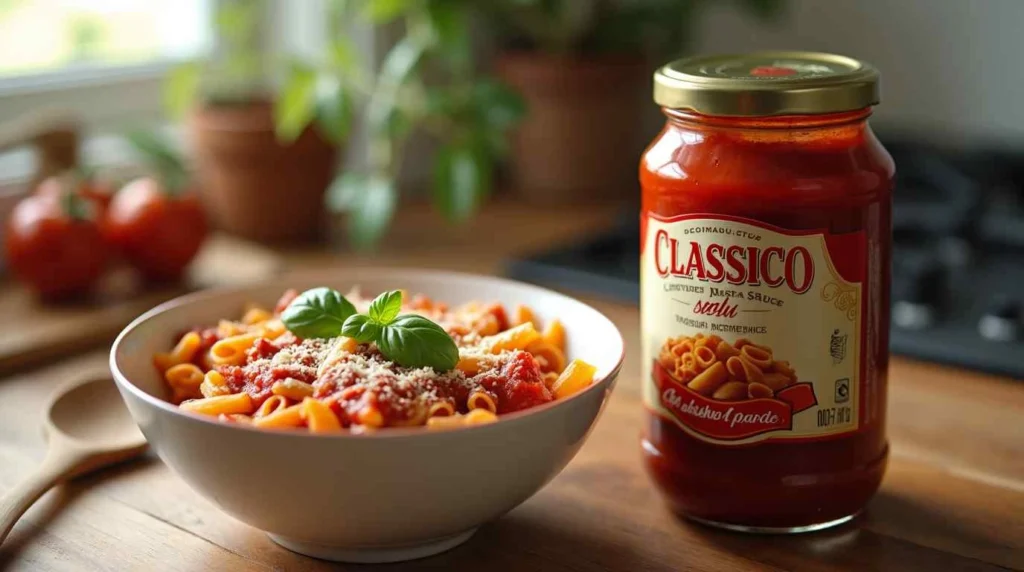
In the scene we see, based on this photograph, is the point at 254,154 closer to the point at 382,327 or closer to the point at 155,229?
the point at 155,229

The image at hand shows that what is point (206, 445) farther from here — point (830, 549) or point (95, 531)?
point (830, 549)

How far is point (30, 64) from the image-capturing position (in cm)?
186

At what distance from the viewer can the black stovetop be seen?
135 centimetres

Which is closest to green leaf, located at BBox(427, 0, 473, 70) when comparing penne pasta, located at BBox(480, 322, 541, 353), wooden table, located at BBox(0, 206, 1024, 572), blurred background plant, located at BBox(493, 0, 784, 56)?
blurred background plant, located at BBox(493, 0, 784, 56)

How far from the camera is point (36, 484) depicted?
3.33 ft

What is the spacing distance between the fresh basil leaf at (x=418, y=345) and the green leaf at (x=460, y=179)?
78 cm

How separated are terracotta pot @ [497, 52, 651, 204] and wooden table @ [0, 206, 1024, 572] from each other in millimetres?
865

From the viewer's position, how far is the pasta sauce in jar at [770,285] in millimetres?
877

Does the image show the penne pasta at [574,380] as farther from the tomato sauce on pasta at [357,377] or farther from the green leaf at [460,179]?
the green leaf at [460,179]

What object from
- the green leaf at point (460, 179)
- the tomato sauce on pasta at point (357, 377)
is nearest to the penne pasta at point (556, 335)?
the tomato sauce on pasta at point (357, 377)

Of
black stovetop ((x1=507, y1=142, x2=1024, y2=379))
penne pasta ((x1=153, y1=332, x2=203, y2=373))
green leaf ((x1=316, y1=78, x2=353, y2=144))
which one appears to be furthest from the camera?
green leaf ((x1=316, y1=78, x2=353, y2=144))

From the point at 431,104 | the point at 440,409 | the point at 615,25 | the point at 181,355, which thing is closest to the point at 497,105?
the point at 431,104

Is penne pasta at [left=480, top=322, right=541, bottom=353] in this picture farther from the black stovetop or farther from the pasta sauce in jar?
the black stovetop

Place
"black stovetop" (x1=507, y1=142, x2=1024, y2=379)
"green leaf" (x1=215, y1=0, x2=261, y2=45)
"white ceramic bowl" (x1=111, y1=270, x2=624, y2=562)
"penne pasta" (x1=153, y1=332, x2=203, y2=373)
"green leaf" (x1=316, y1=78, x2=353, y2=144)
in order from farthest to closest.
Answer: "green leaf" (x1=215, y1=0, x2=261, y2=45) < "green leaf" (x1=316, y1=78, x2=353, y2=144) < "black stovetop" (x1=507, y1=142, x2=1024, y2=379) < "penne pasta" (x1=153, y1=332, x2=203, y2=373) < "white ceramic bowl" (x1=111, y1=270, x2=624, y2=562)
